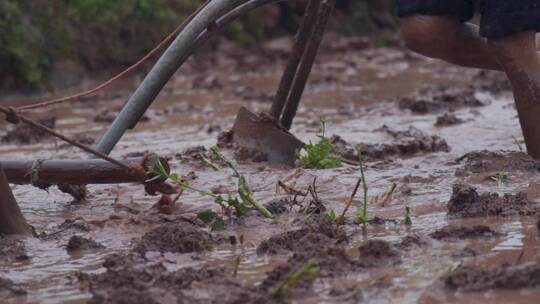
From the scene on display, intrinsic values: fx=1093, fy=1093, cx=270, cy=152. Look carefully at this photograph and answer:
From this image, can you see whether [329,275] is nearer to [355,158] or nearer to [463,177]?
[463,177]

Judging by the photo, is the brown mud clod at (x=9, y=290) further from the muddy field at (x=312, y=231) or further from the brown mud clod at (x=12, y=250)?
the brown mud clod at (x=12, y=250)

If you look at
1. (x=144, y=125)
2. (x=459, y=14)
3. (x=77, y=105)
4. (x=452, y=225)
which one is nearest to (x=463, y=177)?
(x=459, y=14)

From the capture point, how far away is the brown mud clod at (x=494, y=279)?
8.61 ft

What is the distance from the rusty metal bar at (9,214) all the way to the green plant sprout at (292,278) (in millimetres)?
1141

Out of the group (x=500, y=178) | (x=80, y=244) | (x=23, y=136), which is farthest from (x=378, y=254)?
(x=23, y=136)

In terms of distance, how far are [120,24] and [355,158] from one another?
7054 mm

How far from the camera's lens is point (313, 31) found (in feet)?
16.2

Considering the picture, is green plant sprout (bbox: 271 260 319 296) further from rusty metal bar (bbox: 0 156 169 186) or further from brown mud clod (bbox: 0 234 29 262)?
rusty metal bar (bbox: 0 156 169 186)

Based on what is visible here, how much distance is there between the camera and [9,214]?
3443 mm

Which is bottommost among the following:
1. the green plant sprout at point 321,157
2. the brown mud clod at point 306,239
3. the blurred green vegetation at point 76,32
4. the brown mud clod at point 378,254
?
the brown mud clod at point 378,254

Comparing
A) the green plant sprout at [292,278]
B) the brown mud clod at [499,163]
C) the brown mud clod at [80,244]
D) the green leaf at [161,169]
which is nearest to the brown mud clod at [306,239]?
the green plant sprout at [292,278]

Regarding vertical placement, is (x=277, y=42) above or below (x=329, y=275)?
above

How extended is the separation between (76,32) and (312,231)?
27.4 feet

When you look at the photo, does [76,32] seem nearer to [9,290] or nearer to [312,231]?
[312,231]
